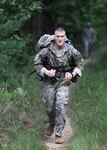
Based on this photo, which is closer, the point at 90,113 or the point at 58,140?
the point at 58,140

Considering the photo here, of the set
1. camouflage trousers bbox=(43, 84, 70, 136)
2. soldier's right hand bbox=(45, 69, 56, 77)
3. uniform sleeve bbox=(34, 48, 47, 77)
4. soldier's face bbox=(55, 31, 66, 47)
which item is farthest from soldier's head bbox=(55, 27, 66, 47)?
camouflage trousers bbox=(43, 84, 70, 136)

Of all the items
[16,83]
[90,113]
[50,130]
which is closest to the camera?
[50,130]

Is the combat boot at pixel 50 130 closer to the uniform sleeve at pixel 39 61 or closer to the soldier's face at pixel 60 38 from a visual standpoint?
the uniform sleeve at pixel 39 61

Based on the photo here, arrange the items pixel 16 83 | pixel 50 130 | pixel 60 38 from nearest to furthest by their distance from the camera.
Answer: pixel 60 38 < pixel 50 130 < pixel 16 83

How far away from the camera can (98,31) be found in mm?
29719

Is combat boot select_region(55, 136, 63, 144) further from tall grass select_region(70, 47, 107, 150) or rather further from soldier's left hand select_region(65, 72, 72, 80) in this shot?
soldier's left hand select_region(65, 72, 72, 80)

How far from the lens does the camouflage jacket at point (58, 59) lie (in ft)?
27.7

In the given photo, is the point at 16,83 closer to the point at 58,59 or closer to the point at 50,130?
the point at 50,130

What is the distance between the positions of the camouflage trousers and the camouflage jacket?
261 millimetres

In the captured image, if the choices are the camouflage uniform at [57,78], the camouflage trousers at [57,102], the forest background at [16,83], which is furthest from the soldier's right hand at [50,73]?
the forest background at [16,83]

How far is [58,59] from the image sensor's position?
27.7 feet

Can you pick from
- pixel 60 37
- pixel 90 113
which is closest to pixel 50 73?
pixel 60 37

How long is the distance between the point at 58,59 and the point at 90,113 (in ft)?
6.14

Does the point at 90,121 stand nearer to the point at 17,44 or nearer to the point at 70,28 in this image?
the point at 17,44
